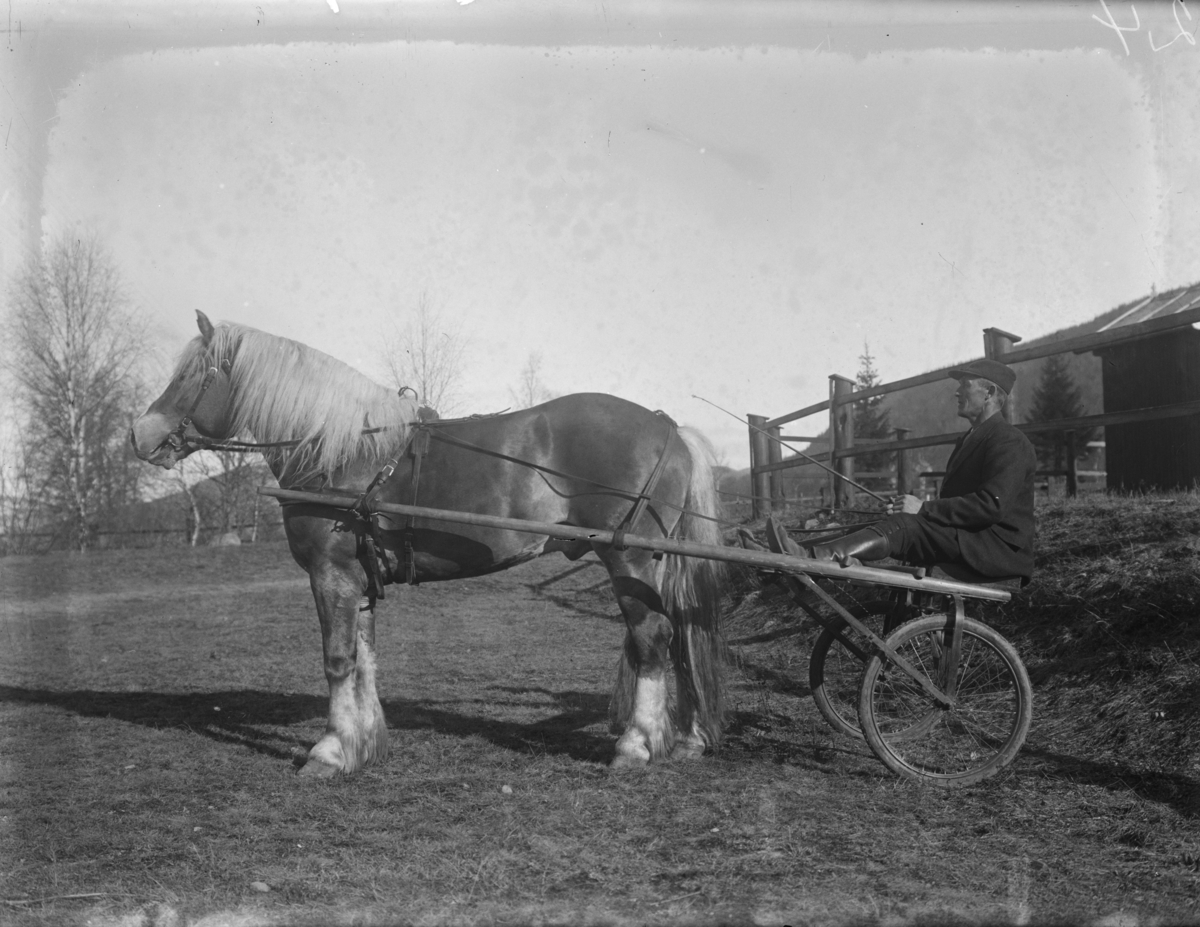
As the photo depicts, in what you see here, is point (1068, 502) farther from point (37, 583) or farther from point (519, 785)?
point (37, 583)

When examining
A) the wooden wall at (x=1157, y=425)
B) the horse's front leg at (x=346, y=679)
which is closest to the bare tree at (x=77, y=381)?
the horse's front leg at (x=346, y=679)

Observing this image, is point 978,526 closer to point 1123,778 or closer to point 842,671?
point 1123,778

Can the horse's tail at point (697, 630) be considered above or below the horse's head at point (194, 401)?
below

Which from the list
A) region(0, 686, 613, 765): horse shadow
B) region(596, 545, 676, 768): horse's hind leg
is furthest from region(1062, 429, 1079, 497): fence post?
→ region(596, 545, 676, 768): horse's hind leg

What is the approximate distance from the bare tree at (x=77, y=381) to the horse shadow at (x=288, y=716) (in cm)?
345

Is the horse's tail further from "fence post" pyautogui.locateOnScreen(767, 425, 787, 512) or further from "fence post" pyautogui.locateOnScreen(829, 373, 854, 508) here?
"fence post" pyautogui.locateOnScreen(767, 425, 787, 512)

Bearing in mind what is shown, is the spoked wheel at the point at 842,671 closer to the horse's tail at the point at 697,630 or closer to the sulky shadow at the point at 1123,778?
the horse's tail at the point at 697,630

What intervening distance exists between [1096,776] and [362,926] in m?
2.99

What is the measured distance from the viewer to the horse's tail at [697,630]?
14.8 ft

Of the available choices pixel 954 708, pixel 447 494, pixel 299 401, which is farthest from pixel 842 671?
pixel 299 401

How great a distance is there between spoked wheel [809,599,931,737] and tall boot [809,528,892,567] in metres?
0.53

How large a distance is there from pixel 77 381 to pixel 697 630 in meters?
15.0

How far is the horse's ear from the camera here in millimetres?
4648

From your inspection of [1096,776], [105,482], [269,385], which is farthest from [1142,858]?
[105,482]
